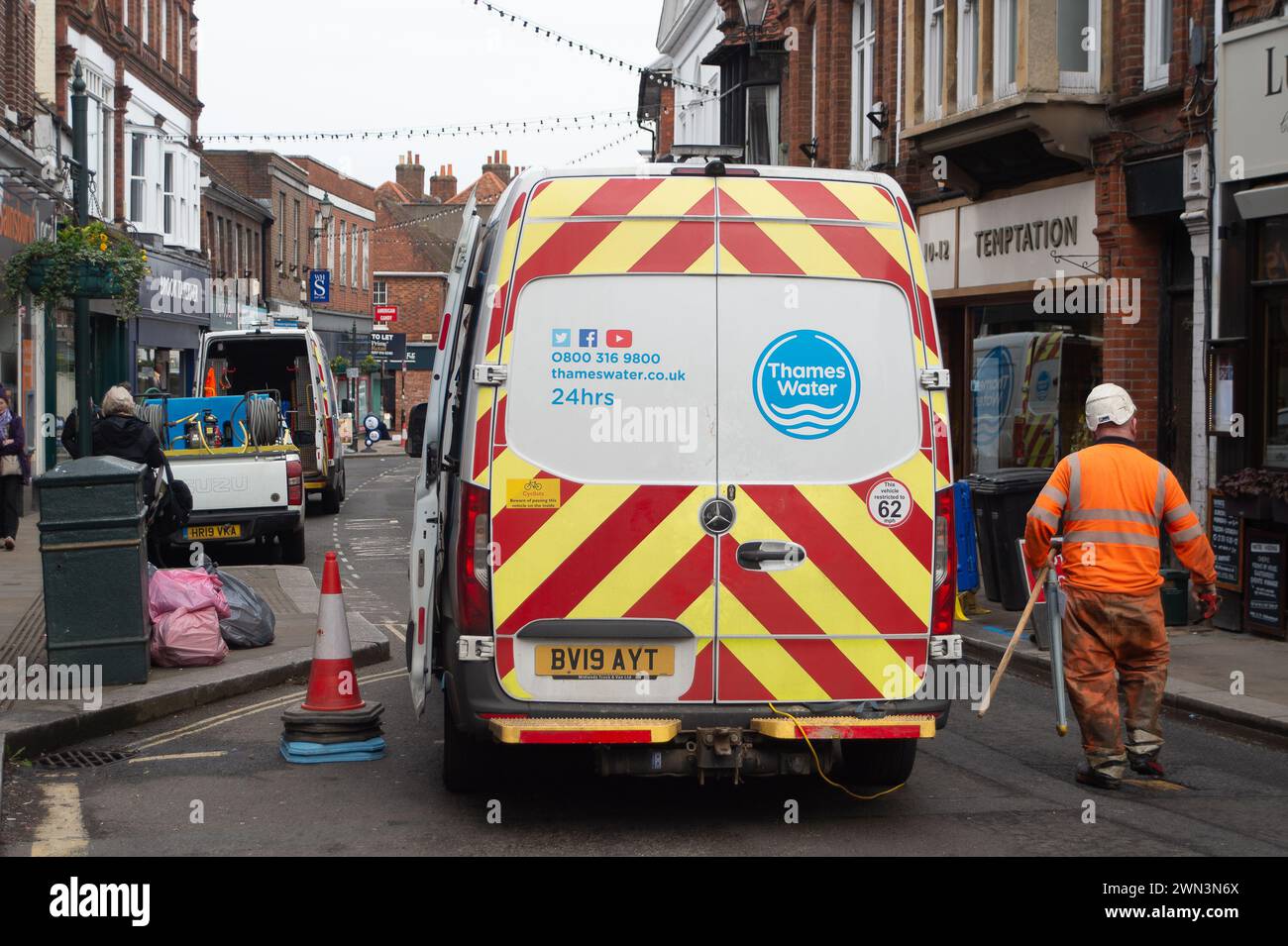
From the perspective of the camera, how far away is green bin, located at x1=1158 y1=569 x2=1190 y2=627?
12.6 m

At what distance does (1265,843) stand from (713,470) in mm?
2613

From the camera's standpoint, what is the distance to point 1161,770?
25.0ft

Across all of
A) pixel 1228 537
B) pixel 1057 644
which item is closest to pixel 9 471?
pixel 1228 537

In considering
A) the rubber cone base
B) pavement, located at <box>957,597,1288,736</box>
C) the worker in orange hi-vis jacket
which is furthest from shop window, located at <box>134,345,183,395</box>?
the worker in orange hi-vis jacket

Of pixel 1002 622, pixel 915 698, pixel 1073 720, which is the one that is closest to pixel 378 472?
pixel 1002 622

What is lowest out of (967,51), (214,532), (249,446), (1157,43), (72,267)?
(214,532)

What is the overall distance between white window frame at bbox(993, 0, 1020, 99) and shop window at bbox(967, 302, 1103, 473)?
249 centimetres

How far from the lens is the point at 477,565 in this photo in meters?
6.23

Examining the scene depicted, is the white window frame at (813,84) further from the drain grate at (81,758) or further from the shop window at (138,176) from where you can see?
the drain grate at (81,758)

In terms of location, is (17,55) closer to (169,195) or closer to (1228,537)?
(169,195)

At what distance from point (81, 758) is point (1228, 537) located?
9.01m

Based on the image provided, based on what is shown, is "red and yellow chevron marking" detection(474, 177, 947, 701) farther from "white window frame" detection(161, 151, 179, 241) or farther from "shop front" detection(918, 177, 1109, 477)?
"white window frame" detection(161, 151, 179, 241)

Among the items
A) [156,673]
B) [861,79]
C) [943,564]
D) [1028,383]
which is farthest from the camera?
[861,79]
